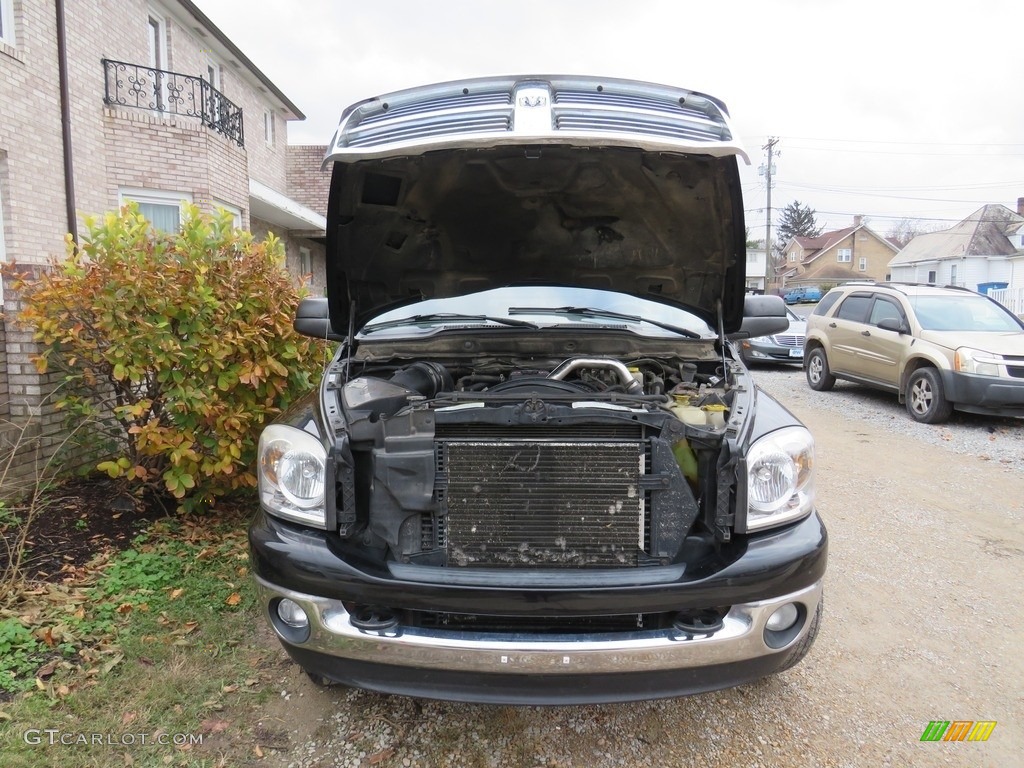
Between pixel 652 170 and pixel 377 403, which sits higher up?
pixel 652 170

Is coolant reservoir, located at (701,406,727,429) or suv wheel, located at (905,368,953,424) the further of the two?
suv wheel, located at (905,368,953,424)

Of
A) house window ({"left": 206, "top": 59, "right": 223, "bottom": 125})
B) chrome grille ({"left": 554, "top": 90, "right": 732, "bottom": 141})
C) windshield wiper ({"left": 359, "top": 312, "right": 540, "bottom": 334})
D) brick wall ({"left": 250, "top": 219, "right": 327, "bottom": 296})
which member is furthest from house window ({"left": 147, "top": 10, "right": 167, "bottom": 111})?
chrome grille ({"left": 554, "top": 90, "right": 732, "bottom": 141})

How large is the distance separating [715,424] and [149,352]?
3.17 m

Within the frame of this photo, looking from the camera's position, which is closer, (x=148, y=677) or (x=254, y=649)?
(x=148, y=677)

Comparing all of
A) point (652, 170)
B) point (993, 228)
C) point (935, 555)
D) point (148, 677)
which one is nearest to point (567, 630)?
point (148, 677)

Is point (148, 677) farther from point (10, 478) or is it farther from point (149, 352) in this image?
point (10, 478)

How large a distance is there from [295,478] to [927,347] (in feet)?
27.7

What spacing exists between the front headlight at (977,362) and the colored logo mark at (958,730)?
6.30 meters

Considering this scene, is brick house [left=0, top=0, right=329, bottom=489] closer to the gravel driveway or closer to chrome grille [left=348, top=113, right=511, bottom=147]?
chrome grille [left=348, top=113, right=511, bottom=147]

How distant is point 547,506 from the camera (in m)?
2.21

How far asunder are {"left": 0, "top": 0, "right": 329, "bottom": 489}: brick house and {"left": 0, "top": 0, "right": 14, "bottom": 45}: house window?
10 mm

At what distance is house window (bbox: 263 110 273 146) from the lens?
1577 cm

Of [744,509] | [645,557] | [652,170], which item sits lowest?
[645,557]

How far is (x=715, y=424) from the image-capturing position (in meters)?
2.41
